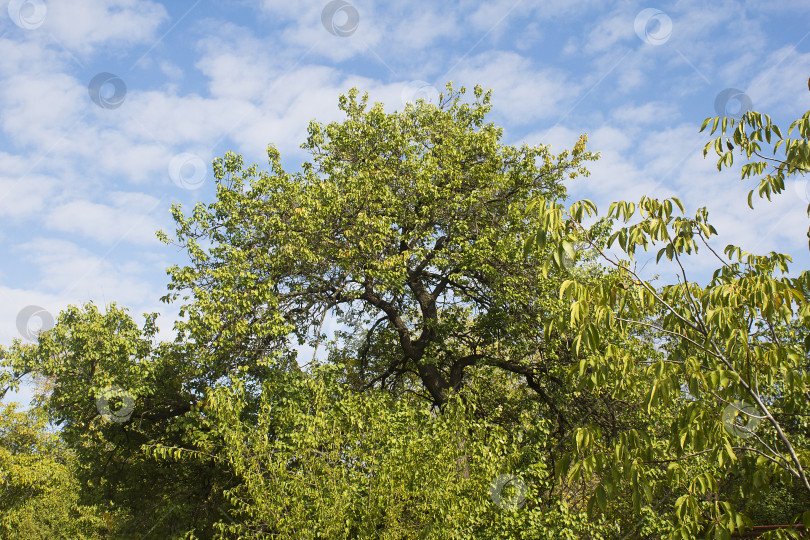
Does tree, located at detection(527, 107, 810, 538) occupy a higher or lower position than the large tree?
lower

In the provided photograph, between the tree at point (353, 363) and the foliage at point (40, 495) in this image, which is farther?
the foliage at point (40, 495)

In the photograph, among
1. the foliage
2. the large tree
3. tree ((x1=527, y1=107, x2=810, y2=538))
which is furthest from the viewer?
the foliage

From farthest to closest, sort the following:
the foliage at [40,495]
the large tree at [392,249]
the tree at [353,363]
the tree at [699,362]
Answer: the foliage at [40,495], the large tree at [392,249], the tree at [353,363], the tree at [699,362]

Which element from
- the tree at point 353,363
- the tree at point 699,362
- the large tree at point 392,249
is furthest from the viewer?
the large tree at point 392,249

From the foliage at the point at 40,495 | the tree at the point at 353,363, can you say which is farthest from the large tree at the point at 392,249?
the foliage at the point at 40,495

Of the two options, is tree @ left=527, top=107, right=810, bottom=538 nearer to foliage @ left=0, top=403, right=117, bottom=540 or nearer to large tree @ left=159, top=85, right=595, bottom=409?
large tree @ left=159, top=85, right=595, bottom=409

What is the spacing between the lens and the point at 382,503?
767 cm

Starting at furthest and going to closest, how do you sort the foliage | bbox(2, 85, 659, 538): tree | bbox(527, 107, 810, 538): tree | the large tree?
the foliage → the large tree → bbox(2, 85, 659, 538): tree → bbox(527, 107, 810, 538): tree

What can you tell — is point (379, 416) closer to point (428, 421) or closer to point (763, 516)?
point (428, 421)

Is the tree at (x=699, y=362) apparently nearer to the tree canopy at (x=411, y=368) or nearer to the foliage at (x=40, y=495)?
the tree canopy at (x=411, y=368)

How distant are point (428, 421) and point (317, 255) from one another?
4.67m

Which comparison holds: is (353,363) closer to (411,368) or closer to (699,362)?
(411,368)

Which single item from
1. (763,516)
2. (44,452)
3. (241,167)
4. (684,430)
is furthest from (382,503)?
(44,452)

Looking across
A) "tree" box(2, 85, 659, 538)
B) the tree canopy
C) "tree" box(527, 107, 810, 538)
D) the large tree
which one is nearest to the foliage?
the tree canopy
